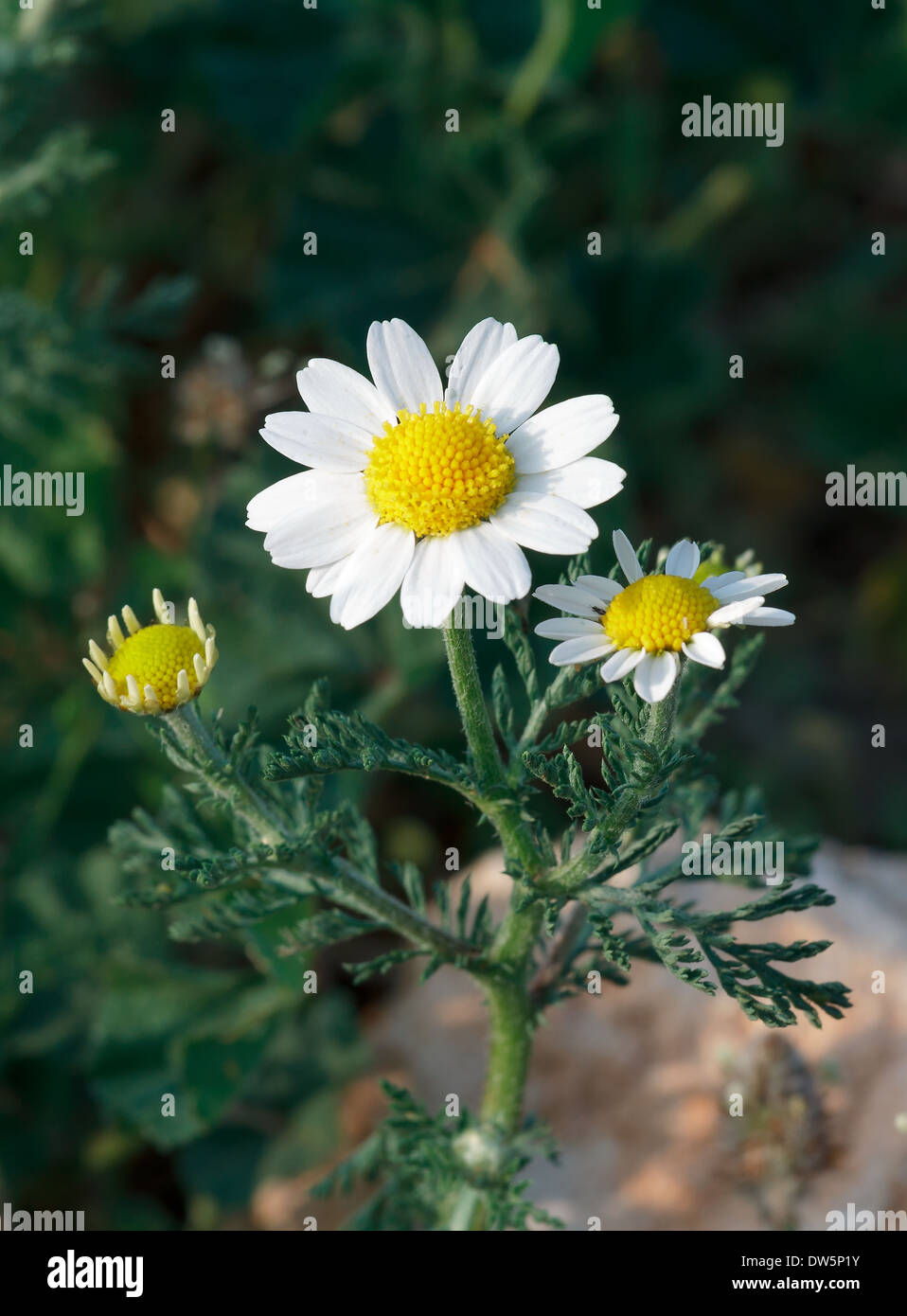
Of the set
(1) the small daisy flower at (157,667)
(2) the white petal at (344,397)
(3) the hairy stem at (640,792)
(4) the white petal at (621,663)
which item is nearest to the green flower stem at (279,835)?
(1) the small daisy flower at (157,667)

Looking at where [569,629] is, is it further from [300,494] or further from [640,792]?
[300,494]

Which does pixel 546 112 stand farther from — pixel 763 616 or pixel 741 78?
pixel 763 616

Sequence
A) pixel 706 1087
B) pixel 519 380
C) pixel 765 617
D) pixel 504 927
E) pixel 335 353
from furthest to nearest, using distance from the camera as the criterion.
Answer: pixel 335 353, pixel 706 1087, pixel 504 927, pixel 519 380, pixel 765 617

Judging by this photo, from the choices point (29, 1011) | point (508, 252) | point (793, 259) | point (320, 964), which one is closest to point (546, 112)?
point (508, 252)

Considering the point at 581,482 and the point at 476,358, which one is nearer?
the point at 581,482

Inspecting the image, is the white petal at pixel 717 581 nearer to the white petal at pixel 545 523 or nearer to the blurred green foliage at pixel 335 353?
the white petal at pixel 545 523

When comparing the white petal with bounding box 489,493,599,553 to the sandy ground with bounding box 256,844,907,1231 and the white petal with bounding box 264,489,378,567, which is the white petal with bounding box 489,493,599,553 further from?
the sandy ground with bounding box 256,844,907,1231

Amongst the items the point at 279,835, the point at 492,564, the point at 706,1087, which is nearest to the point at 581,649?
the point at 492,564
